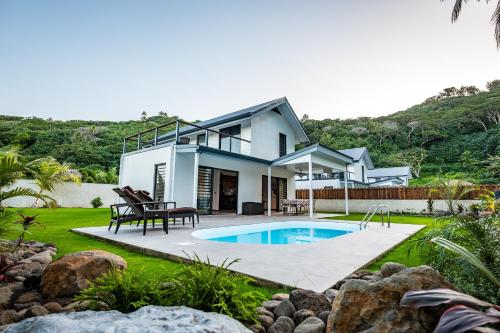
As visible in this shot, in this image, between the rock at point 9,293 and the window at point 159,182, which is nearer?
the rock at point 9,293

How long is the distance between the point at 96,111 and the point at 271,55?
1352 inches

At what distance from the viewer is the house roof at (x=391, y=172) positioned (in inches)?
1275

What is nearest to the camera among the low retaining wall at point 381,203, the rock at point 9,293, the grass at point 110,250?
the rock at point 9,293

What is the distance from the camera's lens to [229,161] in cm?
1445

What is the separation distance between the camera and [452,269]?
268 centimetres

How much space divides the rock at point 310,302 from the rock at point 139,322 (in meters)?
0.97

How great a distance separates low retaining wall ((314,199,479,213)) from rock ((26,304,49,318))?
61.2ft

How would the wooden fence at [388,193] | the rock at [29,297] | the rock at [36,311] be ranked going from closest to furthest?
the rock at [36,311] < the rock at [29,297] < the wooden fence at [388,193]

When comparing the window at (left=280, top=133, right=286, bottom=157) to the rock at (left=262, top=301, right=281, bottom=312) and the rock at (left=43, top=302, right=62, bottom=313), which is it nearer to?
the rock at (left=262, top=301, right=281, bottom=312)

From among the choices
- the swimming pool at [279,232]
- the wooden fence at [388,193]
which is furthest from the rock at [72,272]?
the wooden fence at [388,193]

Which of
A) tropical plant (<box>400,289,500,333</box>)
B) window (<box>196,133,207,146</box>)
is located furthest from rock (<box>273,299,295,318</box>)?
window (<box>196,133,207,146</box>)

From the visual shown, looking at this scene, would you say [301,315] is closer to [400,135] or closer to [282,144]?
[282,144]

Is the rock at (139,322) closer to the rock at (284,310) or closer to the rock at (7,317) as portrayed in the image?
the rock at (284,310)

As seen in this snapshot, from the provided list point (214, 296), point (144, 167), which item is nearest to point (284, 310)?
point (214, 296)
